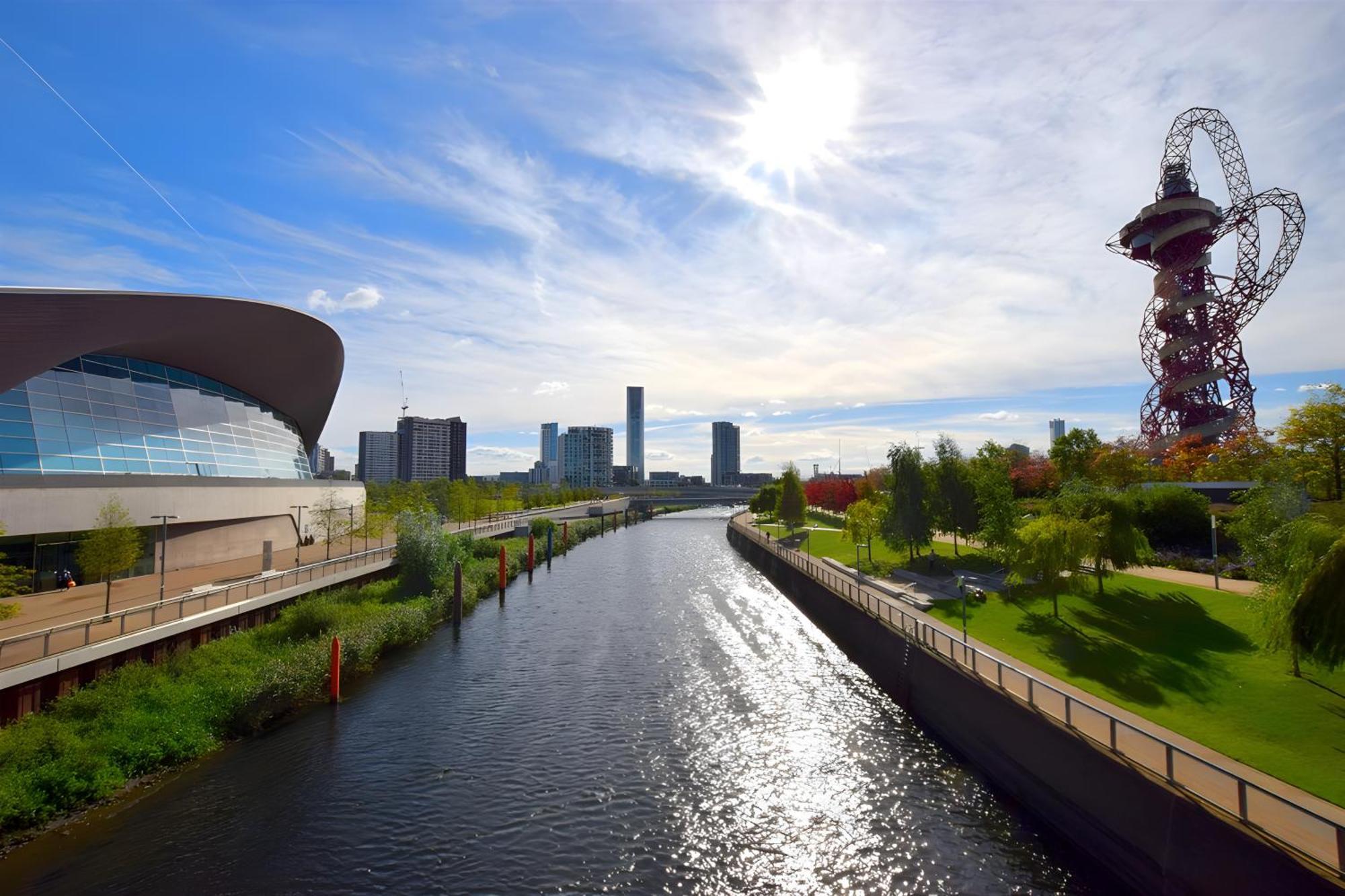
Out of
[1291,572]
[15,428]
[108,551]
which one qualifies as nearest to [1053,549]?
[1291,572]

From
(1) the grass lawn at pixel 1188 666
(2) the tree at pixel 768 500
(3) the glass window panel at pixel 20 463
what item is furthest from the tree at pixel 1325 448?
(3) the glass window panel at pixel 20 463

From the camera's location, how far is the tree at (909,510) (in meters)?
39.4

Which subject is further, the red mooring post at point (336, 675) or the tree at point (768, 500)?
the tree at point (768, 500)

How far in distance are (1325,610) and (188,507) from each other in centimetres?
4342

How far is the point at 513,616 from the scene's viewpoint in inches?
1519

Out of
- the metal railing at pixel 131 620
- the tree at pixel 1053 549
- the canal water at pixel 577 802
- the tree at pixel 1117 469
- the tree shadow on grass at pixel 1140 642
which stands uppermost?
the tree at pixel 1117 469

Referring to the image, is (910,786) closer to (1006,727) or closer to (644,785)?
(1006,727)

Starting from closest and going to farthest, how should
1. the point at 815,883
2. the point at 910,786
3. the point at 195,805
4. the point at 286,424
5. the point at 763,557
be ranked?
the point at 815,883 < the point at 195,805 < the point at 910,786 < the point at 763,557 < the point at 286,424

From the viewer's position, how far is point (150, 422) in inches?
1564

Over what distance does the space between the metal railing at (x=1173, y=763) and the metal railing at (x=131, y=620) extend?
22.9 m

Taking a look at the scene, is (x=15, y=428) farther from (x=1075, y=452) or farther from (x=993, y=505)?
(x=1075, y=452)

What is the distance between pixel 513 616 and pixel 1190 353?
7466cm

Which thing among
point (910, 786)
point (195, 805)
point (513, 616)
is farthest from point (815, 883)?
point (513, 616)

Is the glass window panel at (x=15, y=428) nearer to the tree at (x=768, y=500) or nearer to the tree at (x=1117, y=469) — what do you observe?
the tree at (x=768, y=500)
